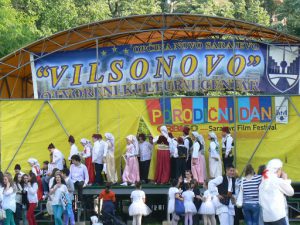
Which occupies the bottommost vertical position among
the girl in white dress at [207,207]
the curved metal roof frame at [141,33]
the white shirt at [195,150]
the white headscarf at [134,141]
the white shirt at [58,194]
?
the girl in white dress at [207,207]

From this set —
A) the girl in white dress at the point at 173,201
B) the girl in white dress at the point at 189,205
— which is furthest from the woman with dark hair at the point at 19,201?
the girl in white dress at the point at 189,205

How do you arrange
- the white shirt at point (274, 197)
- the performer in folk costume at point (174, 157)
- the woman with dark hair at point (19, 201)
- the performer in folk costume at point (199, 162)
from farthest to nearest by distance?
the performer in folk costume at point (199, 162) < the performer in folk costume at point (174, 157) < the woman with dark hair at point (19, 201) < the white shirt at point (274, 197)

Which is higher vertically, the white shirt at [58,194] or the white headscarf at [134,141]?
the white headscarf at [134,141]

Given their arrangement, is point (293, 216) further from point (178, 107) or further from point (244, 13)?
point (244, 13)

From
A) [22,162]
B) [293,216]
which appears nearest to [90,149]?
[22,162]

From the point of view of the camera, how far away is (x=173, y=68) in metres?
26.3

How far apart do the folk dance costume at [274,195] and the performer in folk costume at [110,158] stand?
32.8ft

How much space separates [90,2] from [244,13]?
948cm

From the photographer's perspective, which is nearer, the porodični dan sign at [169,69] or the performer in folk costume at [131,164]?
the performer in folk costume at [131,164]

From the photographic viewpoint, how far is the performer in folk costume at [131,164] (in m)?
24.3

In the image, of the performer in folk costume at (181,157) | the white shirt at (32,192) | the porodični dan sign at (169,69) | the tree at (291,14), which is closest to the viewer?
the white shirt at (32,192)

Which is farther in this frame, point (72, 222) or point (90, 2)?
point (90, 2)

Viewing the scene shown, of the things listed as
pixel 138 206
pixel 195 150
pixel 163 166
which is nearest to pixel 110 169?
pixel 163 166

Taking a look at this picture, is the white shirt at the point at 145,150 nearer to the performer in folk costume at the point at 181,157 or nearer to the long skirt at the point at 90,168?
the performer in folk costume at the point at 181,157
